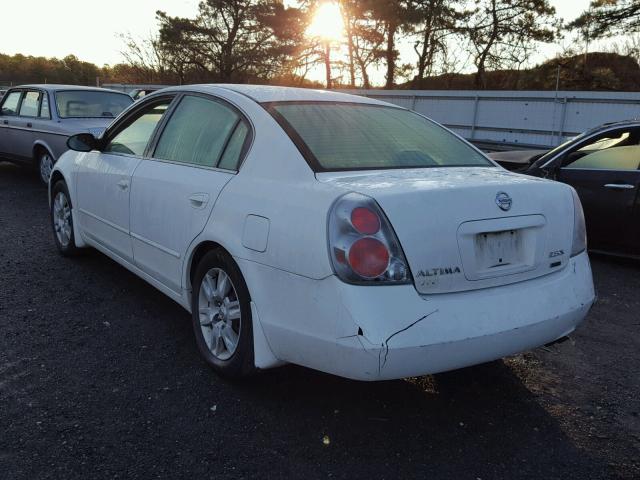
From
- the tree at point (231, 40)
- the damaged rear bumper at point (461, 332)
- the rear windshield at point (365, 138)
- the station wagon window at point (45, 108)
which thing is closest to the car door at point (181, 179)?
the rear windshield at point (365, 138)

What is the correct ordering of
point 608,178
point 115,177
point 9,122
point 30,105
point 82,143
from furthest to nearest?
point 9,122, point 30,105, point 608,178, point 82,143, point 115,177

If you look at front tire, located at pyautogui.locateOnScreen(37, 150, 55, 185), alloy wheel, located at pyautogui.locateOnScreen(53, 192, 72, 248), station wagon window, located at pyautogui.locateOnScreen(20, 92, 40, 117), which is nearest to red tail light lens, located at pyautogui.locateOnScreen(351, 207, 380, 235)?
alloy wheel, located at pyautogui.locateOnScreen(53, 192, 72, 248)

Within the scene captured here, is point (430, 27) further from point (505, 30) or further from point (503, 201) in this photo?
point (503, 201)

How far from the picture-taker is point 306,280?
2396 millimetres

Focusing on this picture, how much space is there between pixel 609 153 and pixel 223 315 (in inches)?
175

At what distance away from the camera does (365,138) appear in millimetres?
3121

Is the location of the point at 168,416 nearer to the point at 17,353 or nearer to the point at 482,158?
the point at 17,353

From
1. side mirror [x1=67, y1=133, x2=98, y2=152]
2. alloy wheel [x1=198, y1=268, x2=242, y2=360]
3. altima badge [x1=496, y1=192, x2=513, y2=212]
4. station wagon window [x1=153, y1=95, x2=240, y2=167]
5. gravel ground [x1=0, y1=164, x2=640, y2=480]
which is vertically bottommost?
gravel ground [x1=0, y1=164, x2=640, y2=480]

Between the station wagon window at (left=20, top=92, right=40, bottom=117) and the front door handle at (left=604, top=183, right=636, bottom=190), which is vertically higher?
the station wagon window at (left=20, top=92, right=40, bottom=117)

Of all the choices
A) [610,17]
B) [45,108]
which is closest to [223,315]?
[45,108]

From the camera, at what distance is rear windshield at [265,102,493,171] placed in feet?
9.43

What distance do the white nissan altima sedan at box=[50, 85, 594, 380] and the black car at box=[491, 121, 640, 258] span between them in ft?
8.78

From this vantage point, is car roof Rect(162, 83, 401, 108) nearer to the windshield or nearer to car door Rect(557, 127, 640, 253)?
car door Rect(557, 127, 640, 253)

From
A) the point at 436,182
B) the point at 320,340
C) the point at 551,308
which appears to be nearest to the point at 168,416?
the point at 320,340
